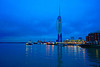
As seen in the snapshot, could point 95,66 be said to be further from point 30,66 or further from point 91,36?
point 91,36

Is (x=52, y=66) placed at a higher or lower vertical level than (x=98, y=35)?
lower

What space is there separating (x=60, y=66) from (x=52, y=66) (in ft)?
4.94

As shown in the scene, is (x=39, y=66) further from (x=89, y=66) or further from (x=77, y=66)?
(x=89, y=66)

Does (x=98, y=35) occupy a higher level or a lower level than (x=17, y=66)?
higher

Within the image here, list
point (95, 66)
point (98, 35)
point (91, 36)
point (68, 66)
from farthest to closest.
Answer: point (91, 36) → point (98, 35) → point (68, 66) → point (95, 66)

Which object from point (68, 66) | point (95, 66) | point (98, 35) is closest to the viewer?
point (95, 66)

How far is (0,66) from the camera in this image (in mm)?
22859

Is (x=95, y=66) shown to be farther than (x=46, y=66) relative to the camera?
No

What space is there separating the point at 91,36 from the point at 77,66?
488 ft

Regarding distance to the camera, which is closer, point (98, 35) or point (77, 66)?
point (77, 66)

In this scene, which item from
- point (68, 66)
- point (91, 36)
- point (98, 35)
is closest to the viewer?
point (68, 66)

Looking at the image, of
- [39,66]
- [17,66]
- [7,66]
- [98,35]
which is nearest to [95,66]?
[39,66]

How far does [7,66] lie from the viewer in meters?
23.0

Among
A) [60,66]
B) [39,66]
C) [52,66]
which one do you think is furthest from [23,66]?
[60,66]
